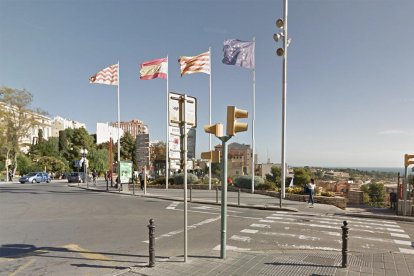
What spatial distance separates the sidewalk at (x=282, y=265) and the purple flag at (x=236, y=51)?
619 inches

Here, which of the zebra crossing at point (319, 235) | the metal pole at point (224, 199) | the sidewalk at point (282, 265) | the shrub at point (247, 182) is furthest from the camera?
the shrub at point (247, 182)

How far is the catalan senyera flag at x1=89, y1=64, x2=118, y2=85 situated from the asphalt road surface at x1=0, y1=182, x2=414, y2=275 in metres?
14.6

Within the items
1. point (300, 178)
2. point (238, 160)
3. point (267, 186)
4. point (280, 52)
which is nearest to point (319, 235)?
point (280, 52)

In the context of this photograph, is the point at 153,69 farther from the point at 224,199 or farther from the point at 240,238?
the point at 224,199

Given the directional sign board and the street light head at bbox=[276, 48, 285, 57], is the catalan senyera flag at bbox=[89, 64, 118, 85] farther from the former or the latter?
the street light head at bbox=[276, 48, 285, 57]

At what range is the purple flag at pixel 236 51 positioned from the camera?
21016mm

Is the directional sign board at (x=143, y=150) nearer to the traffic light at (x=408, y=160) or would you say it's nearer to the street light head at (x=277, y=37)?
the street light head at (x=277, y=37)

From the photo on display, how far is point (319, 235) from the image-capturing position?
1021cm

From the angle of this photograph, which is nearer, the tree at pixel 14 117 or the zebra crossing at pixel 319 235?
the zebra crossing at pixel 319 235

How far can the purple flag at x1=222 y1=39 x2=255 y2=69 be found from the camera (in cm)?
2102

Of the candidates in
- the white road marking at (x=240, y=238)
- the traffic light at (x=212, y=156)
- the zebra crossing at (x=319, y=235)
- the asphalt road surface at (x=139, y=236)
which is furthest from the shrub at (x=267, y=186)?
the traffic light at (x=212, y=156)

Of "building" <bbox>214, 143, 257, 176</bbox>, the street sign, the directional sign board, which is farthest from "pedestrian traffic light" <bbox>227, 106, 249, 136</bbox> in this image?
"building" <bbox>214, 143, 257, 176</bbox>

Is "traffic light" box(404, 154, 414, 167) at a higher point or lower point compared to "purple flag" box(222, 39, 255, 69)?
lower

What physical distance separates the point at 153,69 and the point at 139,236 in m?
17.6
